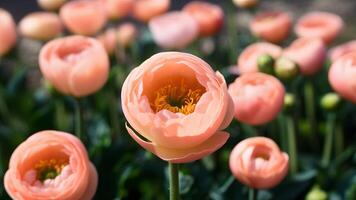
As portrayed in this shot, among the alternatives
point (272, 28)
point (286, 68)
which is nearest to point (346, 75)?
point (286, 68)

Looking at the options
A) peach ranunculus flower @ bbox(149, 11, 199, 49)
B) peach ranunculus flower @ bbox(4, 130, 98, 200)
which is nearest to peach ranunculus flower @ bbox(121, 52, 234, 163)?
peach ranunculus flower @ bbox(4, 130, 98, 200)

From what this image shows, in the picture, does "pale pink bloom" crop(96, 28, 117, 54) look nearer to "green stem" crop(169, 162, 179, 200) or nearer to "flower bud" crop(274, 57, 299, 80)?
"flower bud" crop(274, 57, 299, 80)

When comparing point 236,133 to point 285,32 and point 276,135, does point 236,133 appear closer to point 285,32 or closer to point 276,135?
point 276,135

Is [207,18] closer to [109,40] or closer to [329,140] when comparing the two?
[109,40]

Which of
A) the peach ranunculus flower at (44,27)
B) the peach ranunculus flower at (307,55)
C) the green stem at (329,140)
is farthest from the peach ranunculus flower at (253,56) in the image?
the peach ranunculus flower at (44,27)

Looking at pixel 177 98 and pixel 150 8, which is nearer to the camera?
pixel 177 98
